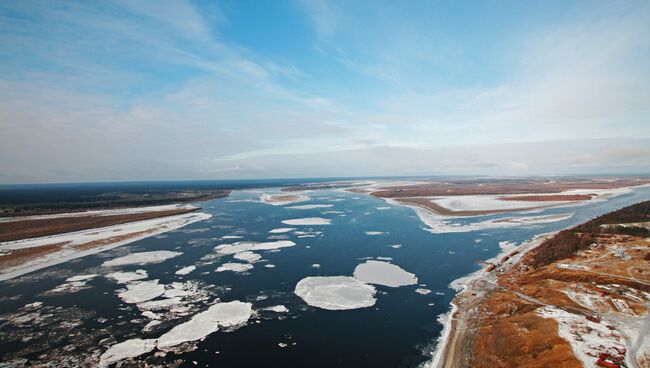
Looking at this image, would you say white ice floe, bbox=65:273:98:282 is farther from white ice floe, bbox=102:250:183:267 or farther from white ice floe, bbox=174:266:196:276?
white ice floe, bbox=174:266:196:276

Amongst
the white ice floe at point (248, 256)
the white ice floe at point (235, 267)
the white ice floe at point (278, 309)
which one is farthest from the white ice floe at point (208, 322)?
the white ice floe at point (248, 256)

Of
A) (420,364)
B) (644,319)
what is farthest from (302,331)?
(644,319)

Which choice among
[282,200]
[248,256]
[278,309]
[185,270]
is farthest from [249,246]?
[282,200]

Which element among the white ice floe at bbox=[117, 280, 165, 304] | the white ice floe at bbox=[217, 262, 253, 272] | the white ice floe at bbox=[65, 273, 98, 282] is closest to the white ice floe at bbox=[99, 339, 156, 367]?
the white ice floe at bbox=[117, 280, 165, 304]

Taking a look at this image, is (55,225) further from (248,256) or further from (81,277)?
(248,256)

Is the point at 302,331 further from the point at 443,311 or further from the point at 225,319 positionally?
the point at 443,311

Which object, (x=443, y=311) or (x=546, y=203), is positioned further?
(x=546, y=203)
